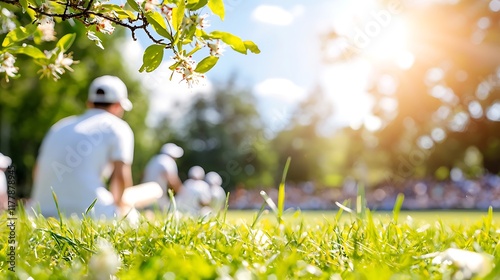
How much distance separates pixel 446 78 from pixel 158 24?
91.6 ft

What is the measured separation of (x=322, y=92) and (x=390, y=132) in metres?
31.5

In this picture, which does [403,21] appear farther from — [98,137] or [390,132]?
[98,137]

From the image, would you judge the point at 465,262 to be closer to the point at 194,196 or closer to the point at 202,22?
the point at 202,22

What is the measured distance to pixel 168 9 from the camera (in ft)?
7.29

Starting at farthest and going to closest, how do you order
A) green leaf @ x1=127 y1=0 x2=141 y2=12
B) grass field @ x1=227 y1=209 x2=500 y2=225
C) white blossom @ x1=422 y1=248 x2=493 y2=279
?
1. grass field @ x1=227 y1=209 x2=500 y2=225
2. green leaf @ x1=127 y1=0 x2=141 y2=12
3. white blossom @ x1=422 y1=248 x2=493 y2=279

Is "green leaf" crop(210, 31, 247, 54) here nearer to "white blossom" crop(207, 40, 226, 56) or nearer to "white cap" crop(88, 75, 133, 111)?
"white blossom" crop(207, 40, 226, 56)

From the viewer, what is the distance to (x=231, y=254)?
1.95m

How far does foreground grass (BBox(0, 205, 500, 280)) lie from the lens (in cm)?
143

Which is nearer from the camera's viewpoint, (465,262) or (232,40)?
(465,262)

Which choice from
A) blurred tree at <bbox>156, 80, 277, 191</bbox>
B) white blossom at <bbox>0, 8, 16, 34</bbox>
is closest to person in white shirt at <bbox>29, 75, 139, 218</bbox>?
white blossom at <bbox>0, 8, 16, 34</bbox>

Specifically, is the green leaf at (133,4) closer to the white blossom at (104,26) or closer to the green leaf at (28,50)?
the white blossom at (104,26)

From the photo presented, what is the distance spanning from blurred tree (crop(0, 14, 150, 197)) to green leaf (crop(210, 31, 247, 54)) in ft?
85.9

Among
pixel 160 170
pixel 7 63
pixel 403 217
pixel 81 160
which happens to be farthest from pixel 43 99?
pixel 7 63

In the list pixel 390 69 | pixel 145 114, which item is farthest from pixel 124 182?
pixel 145 114
